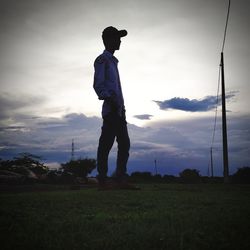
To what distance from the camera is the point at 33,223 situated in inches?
100.0

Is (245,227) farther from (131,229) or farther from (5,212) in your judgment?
(5,212)

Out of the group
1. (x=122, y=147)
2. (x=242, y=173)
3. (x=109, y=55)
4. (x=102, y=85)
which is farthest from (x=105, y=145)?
(x=242, y=173)

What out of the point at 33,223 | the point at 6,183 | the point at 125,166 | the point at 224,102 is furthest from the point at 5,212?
the point at 224,102

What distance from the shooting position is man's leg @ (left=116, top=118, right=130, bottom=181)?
21.2 ft

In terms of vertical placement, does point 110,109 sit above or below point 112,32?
below

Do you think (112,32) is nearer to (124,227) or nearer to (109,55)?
(109,55)

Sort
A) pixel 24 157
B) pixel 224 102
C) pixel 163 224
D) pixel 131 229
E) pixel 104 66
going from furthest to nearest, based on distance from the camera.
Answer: pixel 24 157 → pixel 224 102 → pixel 104 66 → pixel 163 224 → pixel 131 229

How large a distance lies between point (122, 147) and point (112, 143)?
40cm

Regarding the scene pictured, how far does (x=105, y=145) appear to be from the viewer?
614cm

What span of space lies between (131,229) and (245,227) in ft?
2.87

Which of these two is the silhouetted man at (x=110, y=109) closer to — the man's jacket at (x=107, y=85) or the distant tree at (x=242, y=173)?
the man's jacket at (x=107, y=85)

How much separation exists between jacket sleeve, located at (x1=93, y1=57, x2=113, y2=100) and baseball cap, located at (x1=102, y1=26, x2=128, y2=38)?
696 mm

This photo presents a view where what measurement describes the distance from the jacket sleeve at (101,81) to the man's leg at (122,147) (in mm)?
725

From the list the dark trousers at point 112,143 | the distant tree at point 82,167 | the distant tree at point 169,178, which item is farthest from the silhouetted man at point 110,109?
the distant tree at point 82,167
